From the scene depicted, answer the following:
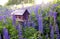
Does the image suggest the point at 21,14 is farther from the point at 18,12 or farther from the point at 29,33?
the point at 29,33

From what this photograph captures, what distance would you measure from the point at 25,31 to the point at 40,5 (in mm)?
304

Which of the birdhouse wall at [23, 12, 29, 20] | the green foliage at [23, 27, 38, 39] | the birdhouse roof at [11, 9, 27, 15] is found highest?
the birdhouse roof at [11, 9, 27, 15]

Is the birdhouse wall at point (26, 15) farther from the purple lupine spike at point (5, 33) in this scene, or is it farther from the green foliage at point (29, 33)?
the purple lupine spike at point (5, 33)

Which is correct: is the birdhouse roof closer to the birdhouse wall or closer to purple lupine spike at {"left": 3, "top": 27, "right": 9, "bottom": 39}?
the birdhouse wall

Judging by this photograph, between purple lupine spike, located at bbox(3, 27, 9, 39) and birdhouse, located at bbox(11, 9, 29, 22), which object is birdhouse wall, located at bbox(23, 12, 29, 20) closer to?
birdhouse, located at bbox(11, 9, 29, 22)

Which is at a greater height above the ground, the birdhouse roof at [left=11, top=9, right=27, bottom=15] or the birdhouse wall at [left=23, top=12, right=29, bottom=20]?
the birdhouse roof at [left=11, top=9, right=27, bottom=15]

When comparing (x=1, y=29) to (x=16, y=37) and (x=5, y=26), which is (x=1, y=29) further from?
(x=16, y=37)

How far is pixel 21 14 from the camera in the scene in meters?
1.58

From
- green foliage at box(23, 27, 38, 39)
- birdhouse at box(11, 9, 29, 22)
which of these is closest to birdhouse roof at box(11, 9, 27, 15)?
birdhouse at box(11, 9, 29, 22)

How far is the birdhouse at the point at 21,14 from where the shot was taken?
62.1 inches

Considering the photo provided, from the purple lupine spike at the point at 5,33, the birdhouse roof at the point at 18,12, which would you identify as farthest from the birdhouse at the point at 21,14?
the purple lupine spike at the point at 5,33

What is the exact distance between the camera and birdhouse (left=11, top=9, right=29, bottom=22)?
1.58 metres

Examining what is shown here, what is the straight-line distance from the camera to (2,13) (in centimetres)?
158

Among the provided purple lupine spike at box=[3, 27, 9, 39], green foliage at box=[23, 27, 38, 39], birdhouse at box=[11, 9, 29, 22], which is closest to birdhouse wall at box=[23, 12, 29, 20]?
birdhouse at box=[11, 9, 29, 22]
